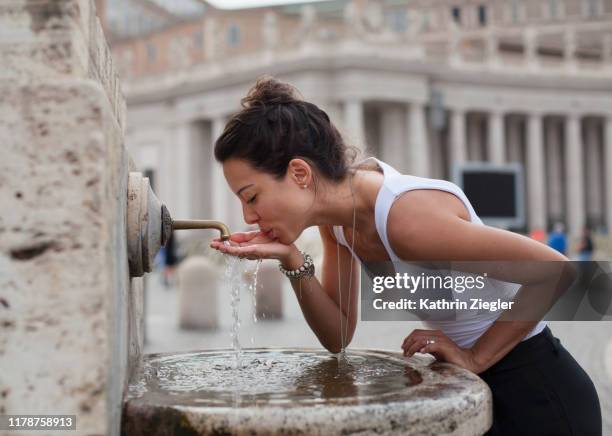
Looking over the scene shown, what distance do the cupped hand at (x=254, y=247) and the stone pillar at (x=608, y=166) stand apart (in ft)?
168

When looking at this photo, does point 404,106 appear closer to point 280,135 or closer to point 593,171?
point 593,171

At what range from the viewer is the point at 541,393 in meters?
2.57

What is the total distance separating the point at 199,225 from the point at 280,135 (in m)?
0.49

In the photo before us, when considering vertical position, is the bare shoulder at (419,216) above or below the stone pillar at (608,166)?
above

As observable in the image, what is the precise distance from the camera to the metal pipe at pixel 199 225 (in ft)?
9.14

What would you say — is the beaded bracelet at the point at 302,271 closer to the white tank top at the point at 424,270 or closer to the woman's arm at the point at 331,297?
the woman's arm at the point at 331,297

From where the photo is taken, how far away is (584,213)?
176 ft

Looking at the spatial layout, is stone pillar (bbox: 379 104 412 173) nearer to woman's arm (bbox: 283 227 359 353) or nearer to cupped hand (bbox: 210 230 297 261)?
woman's arm (bbox: 283 227 359 353)

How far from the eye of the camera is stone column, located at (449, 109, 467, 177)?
152 ft

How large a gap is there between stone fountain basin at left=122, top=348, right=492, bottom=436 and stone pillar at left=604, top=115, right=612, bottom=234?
51256mm

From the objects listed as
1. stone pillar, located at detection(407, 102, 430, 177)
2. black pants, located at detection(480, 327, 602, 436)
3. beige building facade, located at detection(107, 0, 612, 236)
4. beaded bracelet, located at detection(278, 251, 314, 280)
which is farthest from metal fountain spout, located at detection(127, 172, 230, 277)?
stone pillar, located at detection(407, 102, 430, 177)

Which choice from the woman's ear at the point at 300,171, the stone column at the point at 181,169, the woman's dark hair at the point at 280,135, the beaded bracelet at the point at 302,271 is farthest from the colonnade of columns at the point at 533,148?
the woman's ear at the point at 300,171
